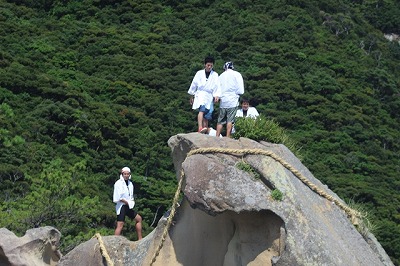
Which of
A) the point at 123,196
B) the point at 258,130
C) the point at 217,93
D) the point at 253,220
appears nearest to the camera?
the point at 253,220

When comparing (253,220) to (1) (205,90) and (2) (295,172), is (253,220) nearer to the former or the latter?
(2) (295,172)

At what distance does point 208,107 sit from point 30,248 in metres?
3.24

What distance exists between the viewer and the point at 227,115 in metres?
11.9

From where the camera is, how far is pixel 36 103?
37062mm

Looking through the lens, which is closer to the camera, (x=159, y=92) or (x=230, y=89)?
(x=230, y=89)

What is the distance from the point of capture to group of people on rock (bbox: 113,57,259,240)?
38.6 feet

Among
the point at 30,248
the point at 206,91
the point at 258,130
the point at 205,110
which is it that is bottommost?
Answer: the point at 30,248

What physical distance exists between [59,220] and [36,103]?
59.4 feet

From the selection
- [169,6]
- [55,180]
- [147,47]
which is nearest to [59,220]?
[55,180]

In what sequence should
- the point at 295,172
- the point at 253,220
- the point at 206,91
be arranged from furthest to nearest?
the point at 206,91
the point at 295,172
the point at 253,220

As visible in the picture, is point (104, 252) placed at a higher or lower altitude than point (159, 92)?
higher

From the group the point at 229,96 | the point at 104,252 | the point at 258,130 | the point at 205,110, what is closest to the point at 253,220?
the point at 258,130

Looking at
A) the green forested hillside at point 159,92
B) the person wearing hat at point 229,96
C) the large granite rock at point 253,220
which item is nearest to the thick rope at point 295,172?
the large granite rock at point 253,220

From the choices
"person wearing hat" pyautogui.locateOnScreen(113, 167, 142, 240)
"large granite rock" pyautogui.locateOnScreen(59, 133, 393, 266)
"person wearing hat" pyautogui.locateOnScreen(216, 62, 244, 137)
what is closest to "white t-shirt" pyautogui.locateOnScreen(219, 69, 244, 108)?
"person wearing hat" pyautogui.locateOnScreen(216, 62, 244, 137)
